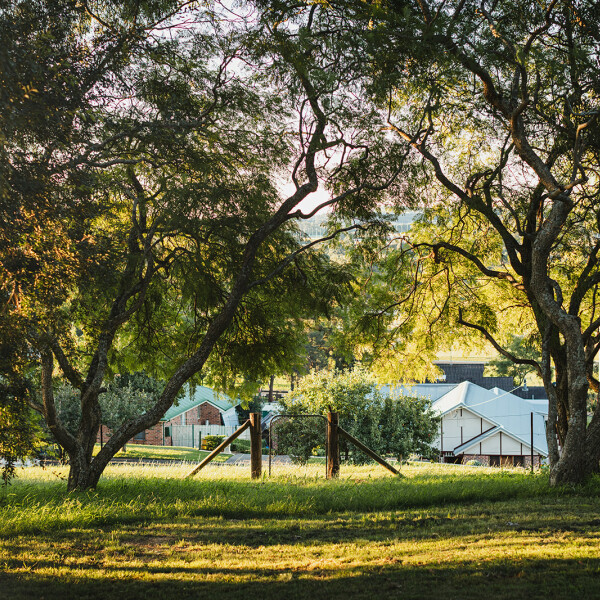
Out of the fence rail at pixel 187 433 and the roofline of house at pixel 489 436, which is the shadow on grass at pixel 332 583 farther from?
the fence rail at pixel 187 433

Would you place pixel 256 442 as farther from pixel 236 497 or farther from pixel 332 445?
pixel 236 497

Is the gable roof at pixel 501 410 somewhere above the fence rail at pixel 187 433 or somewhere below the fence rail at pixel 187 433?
above

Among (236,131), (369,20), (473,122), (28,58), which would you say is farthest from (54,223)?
(473,122)

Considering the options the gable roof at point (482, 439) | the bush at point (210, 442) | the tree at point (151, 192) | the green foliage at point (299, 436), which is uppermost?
the tree at point (151, 192)

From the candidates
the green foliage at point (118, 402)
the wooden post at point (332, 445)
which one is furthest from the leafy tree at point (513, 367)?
the wooden post at point (332, 445)

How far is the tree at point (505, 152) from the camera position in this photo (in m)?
11.3

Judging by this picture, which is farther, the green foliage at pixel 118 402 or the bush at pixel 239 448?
the bush at pixel 239 448

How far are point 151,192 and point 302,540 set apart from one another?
27.3 feet

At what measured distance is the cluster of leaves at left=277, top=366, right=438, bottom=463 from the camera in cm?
2236

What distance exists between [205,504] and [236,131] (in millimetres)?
7309

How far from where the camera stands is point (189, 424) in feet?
175

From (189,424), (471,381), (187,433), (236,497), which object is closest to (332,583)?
Result: (236,497)

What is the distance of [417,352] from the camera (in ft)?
57.4

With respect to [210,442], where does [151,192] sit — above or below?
above
